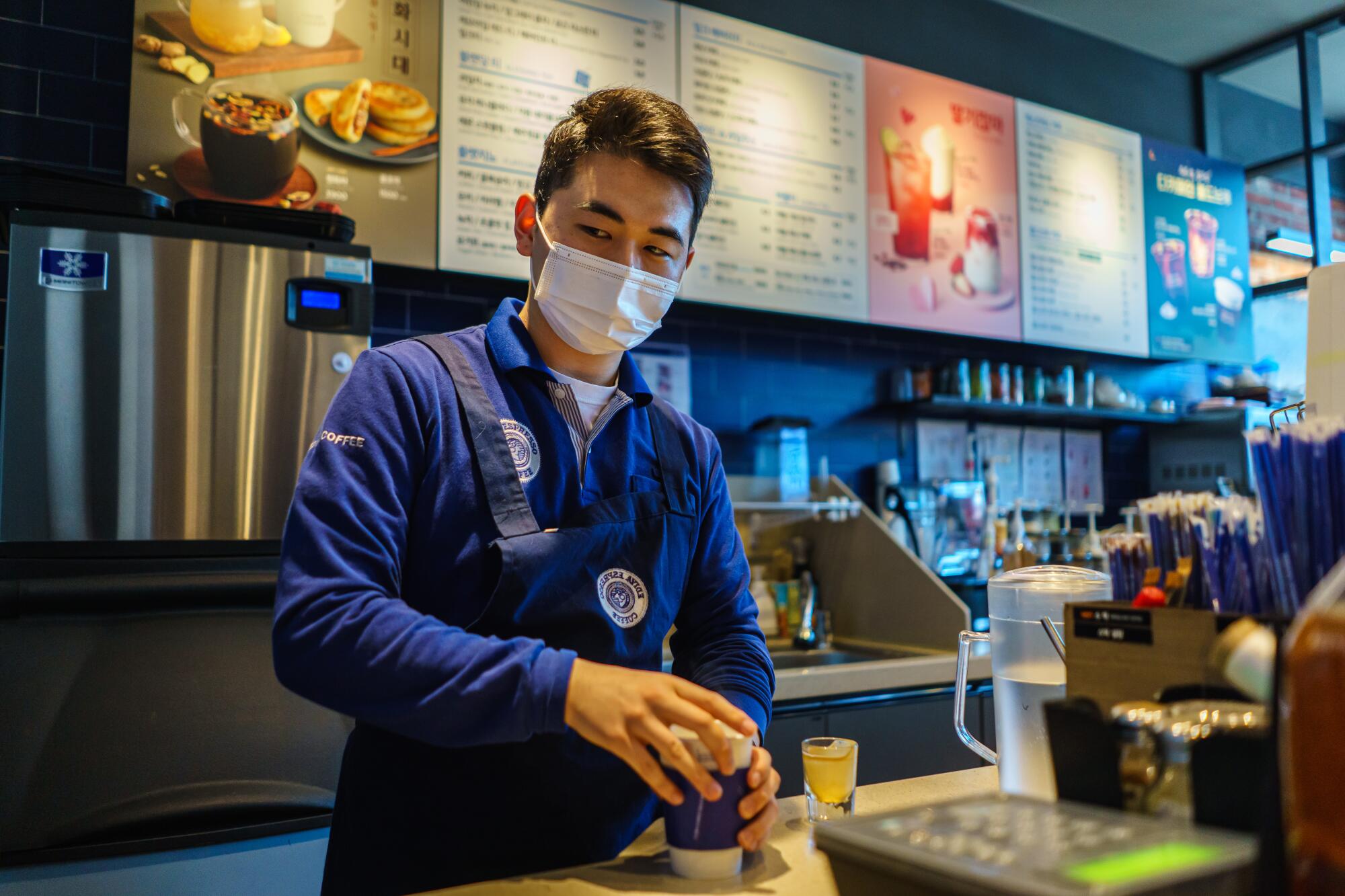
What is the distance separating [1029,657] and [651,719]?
489 mm

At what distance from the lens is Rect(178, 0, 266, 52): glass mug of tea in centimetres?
230

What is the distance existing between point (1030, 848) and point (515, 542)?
68cm

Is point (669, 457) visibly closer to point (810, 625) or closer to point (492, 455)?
point (492, 455)

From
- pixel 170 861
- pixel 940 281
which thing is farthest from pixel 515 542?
pixel 940 281

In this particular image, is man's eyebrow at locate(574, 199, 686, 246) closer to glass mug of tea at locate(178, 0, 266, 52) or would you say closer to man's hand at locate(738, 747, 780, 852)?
man's hand at locate(738, 747, 780, 852)

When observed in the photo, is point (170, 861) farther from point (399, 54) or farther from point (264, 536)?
point (399, 54)

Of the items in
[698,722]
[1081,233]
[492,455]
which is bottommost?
[698,722]

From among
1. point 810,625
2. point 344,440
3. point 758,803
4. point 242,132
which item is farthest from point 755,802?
point 810,625

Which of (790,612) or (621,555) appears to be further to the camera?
(790,612)

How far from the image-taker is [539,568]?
114 centimetres

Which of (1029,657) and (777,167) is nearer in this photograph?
(1029,657)

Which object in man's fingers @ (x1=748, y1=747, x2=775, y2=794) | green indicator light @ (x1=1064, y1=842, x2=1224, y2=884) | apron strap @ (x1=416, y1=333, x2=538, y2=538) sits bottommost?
man's fingers @ (x1=748, y1=747, x2=775, y2=794)

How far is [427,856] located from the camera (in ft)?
3.61

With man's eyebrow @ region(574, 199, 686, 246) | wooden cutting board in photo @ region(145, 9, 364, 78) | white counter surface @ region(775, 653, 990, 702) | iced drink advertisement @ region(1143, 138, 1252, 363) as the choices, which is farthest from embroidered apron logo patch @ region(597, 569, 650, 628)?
iced drink advertisement @ region(1143, 138, 1252, 363)
